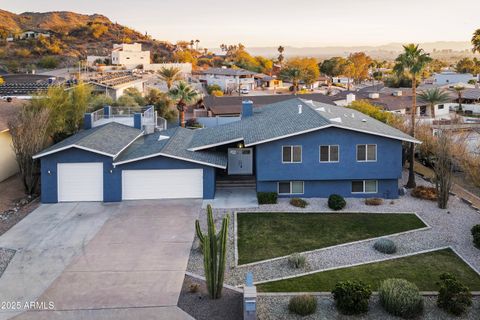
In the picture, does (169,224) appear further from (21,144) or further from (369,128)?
(369,128)

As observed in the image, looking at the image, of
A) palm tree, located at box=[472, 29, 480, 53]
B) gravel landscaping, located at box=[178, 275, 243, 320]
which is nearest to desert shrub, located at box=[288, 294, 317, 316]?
gravel landscaping, located at box=[178, 275, 243, 320]

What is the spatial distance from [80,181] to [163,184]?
15.1 ft

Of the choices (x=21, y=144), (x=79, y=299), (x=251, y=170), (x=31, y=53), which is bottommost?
(x=79, y=299)

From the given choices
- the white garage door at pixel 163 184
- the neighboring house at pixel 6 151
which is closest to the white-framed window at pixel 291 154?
the white garage door at pixel 163 184

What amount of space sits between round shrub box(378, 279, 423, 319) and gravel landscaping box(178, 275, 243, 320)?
4.45 meters

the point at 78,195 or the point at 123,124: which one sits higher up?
the point at 123,124

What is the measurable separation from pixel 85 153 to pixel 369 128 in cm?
1617

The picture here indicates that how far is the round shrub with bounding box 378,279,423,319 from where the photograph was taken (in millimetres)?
13484

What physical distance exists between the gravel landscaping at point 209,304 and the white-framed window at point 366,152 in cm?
1347

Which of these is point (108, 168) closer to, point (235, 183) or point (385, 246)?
point (235, 183)

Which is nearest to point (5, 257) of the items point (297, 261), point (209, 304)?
point (209, 304)

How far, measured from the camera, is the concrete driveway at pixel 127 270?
1395 cm

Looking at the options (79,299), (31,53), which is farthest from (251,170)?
(31,53)

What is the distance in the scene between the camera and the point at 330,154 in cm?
2561
